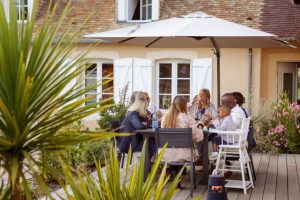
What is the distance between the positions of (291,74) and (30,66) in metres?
15.0

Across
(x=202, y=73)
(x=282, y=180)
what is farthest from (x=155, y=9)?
(x=282, y=180)

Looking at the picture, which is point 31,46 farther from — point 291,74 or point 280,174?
point 291,74

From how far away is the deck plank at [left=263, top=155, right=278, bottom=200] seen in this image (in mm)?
7668

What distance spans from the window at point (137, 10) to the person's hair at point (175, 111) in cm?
990

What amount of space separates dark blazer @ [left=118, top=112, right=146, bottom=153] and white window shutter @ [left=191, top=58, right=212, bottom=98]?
302 inches

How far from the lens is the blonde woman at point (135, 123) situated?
877cm

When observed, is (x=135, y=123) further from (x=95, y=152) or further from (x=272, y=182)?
(x=272, y=182)

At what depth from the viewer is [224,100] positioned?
908 cm

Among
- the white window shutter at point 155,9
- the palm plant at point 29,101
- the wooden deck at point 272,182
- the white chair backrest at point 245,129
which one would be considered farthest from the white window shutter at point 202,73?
the palm plant at point 29,101

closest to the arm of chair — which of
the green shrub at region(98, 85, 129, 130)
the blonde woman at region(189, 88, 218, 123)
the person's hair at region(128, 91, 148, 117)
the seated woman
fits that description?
the seated woman

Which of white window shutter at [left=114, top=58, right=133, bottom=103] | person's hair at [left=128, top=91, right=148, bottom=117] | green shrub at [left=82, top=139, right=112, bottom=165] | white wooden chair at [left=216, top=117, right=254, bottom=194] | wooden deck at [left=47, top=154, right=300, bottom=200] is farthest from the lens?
white window shutter at [left=114, top=58, right=133, bottom=103]

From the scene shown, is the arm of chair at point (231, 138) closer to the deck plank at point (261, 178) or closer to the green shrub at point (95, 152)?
the deck plank at point (261, 178)

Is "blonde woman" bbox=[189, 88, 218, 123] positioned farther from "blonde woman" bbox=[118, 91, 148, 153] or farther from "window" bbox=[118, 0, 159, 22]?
"window" bbox=[118, 0, 159, 22]

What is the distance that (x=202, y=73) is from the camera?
16.7m
